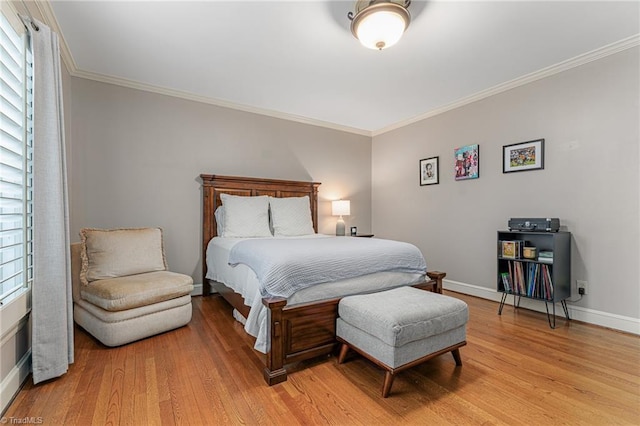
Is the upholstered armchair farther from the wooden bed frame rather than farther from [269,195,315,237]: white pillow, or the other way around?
[269,195,315,237]: white pillow

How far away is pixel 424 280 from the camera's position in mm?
2656

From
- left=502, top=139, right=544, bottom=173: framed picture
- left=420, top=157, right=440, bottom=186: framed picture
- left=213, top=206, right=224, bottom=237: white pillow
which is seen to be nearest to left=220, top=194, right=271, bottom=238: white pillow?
left=213, top=206, right=224, bottom=237: white pillow

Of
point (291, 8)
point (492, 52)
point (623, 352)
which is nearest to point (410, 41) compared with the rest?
point (492, 52)

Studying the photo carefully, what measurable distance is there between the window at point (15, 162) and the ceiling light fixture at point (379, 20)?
199cm

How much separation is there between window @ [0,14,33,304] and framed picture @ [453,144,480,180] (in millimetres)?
4067

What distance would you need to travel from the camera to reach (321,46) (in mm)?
2635

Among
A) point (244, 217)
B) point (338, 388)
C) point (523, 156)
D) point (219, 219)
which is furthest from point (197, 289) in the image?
point (523, 156)

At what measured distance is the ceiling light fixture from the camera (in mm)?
2031

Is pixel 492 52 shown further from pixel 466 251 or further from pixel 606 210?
pixel 466 251

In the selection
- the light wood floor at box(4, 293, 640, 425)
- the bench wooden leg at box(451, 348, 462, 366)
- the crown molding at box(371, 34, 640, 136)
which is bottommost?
the light wood floor at box(4, 293, 640, 425)

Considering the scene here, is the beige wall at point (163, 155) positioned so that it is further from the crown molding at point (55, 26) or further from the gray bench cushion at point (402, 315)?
the gray bench cushion at point (402, 315)

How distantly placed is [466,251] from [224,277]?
2.90 meters

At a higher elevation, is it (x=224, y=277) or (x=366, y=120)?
(x=366, y=120)

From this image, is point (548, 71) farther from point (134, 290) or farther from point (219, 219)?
point (134, 290)
